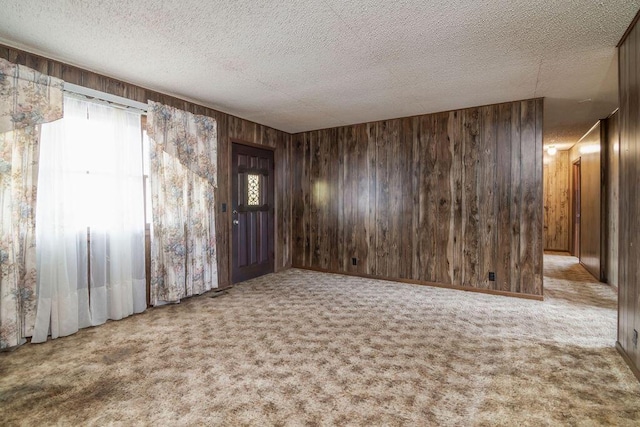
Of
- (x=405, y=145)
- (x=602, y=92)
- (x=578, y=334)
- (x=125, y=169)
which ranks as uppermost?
(x=602, y=92)

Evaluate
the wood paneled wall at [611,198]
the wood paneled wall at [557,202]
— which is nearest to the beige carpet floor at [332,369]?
the wood paneled wall at [611,198]

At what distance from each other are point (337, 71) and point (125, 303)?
322cm

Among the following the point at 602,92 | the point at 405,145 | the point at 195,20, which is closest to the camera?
the point at 195,20

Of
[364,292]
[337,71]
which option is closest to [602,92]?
[337,71]

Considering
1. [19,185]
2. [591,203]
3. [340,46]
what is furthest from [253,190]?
[591,203]

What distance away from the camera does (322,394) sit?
196 centimetres

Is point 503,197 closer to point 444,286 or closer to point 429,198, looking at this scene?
point 429,198

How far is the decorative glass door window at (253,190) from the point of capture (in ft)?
16.8

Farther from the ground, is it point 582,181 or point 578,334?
point 582,181

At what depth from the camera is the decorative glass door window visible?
5.12 meters

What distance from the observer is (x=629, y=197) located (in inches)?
92.1

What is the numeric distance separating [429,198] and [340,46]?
2.75 metres

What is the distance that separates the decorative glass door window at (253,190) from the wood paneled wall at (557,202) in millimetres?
7148

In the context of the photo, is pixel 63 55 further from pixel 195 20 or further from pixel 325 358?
pixel 325 358
